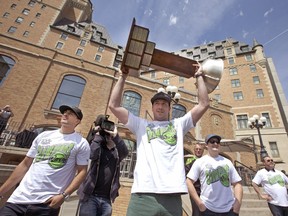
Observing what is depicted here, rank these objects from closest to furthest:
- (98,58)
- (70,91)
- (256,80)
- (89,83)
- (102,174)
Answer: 1. (102,174)
2. (70,91)
3. (89,83)
4. (98,58)
5. (256,80)

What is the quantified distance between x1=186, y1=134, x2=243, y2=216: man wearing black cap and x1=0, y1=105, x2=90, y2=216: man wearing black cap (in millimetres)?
1702

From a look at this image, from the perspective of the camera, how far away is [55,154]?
2.06 meters

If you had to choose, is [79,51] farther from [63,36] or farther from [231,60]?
[231,60]

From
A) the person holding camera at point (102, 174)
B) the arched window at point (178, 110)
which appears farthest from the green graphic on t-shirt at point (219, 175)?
the arched window at point (178, 110)

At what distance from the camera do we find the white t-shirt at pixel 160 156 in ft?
4.78

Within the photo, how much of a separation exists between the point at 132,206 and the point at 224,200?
1.54 meters

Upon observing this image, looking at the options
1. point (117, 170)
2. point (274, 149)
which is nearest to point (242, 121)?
point (274, 149)

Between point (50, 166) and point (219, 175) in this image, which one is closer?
point (50, 166)

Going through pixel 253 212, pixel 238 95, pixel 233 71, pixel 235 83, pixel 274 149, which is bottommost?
pixel 253 212

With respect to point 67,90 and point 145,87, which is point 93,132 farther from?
point 145,87

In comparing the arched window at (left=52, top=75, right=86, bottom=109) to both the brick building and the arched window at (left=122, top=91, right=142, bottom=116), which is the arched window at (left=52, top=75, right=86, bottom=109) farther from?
the arched window at (left=122, top=91, right=142, bottom=116)

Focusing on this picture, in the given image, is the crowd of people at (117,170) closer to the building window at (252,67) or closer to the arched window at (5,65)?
the arched window at (5,65)

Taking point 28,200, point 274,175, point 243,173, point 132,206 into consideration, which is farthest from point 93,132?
point 243,173

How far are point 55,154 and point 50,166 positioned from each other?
148 millimetres
